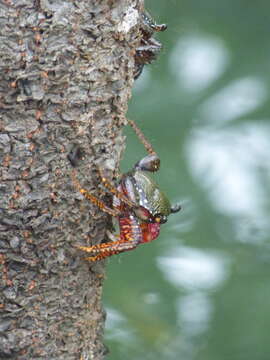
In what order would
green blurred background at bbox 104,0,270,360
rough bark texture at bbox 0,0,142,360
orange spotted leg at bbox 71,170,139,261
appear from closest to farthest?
1. rough bark texture at bbox 0,0,142,360
2. orange spotted leg at bbox 71,170,139,261
3. green blurred background at bbox 104,0,270,360

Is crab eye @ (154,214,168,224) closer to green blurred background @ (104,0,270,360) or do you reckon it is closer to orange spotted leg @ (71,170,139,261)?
orange spotted leg @ (71,170,139,261)

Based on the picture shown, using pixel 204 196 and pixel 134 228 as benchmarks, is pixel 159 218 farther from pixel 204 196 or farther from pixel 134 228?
pixel 204 196

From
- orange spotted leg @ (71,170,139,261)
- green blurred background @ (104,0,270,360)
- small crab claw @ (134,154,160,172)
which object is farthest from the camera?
green blurred background @ (104,0,270,360)

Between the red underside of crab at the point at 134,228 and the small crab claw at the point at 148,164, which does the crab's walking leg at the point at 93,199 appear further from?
the small crab claw at the point at 148,164

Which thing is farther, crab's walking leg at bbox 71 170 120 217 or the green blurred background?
the green blurred background

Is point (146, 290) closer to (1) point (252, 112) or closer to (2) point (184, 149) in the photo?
(2) point (184, 149)

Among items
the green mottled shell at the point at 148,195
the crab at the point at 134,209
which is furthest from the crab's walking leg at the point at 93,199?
the green mottled shell at the point at 148,195

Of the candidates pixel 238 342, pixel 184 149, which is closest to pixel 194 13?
pixel 184 149

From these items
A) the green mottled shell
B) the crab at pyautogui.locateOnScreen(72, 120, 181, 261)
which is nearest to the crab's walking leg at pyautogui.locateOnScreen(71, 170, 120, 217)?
the crab at pyautogui.locateOnScreen(72, 120, 181, 261)
